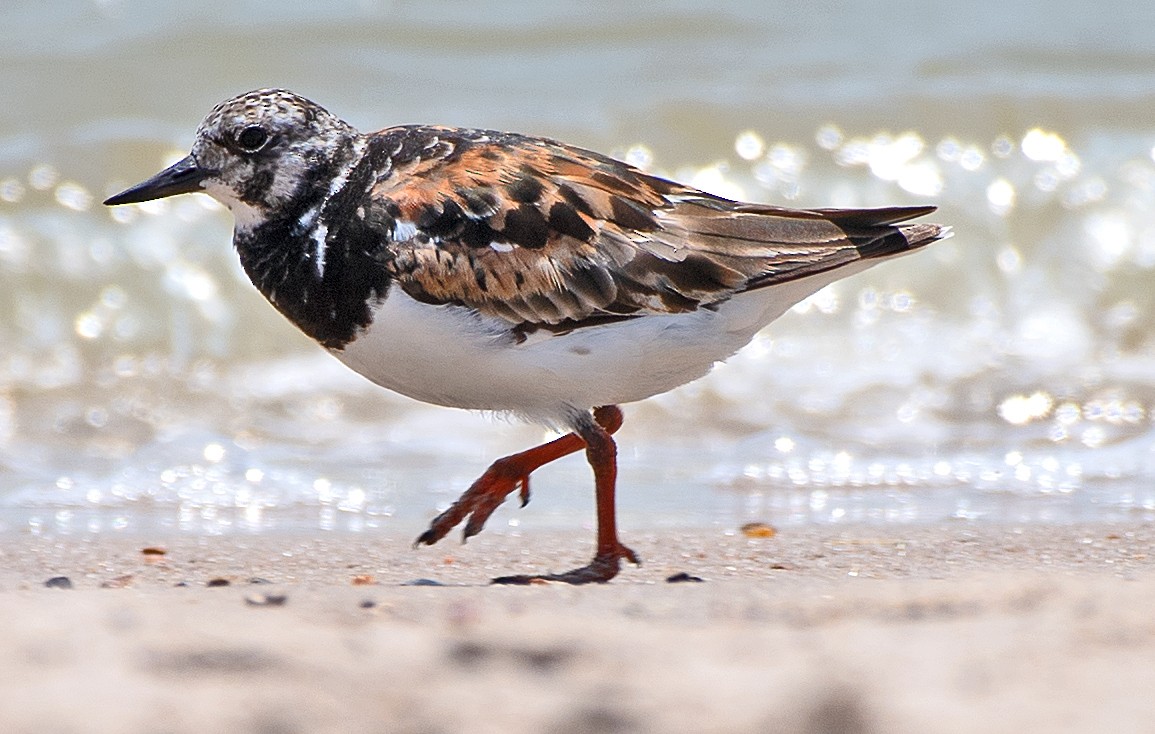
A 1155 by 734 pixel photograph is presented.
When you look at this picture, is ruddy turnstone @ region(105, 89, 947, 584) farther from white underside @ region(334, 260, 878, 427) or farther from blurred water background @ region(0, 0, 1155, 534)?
blurred water background @ region(0, 0, 1155, 534)

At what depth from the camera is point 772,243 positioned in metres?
4.33

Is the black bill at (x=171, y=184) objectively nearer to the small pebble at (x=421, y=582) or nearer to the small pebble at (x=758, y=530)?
the small pebble at (x=421, y=582)

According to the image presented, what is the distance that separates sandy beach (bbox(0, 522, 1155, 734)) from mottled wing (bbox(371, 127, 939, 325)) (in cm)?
106

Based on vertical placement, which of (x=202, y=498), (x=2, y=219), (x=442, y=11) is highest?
(x=442, y=11)

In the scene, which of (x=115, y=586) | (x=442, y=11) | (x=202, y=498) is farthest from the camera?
(x=442, y=11)

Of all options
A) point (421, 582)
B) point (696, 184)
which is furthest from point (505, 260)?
point (696, 184)

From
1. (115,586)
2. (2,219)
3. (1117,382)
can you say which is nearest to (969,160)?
(1117,382)

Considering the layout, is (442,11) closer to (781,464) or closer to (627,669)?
(781,464)

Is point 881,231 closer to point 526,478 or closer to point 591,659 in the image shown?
point 526,478

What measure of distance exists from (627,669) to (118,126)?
748cm

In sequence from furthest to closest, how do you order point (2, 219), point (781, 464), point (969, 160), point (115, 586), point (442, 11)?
1. point (442, 11)
2. point (969, 160)
3. point (2, 219)
4. point (781, 464)
5. point (115, 586)

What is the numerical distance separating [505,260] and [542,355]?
277mm

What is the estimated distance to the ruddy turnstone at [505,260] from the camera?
4.00 meters

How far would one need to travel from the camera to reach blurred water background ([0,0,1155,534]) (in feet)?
19.2
